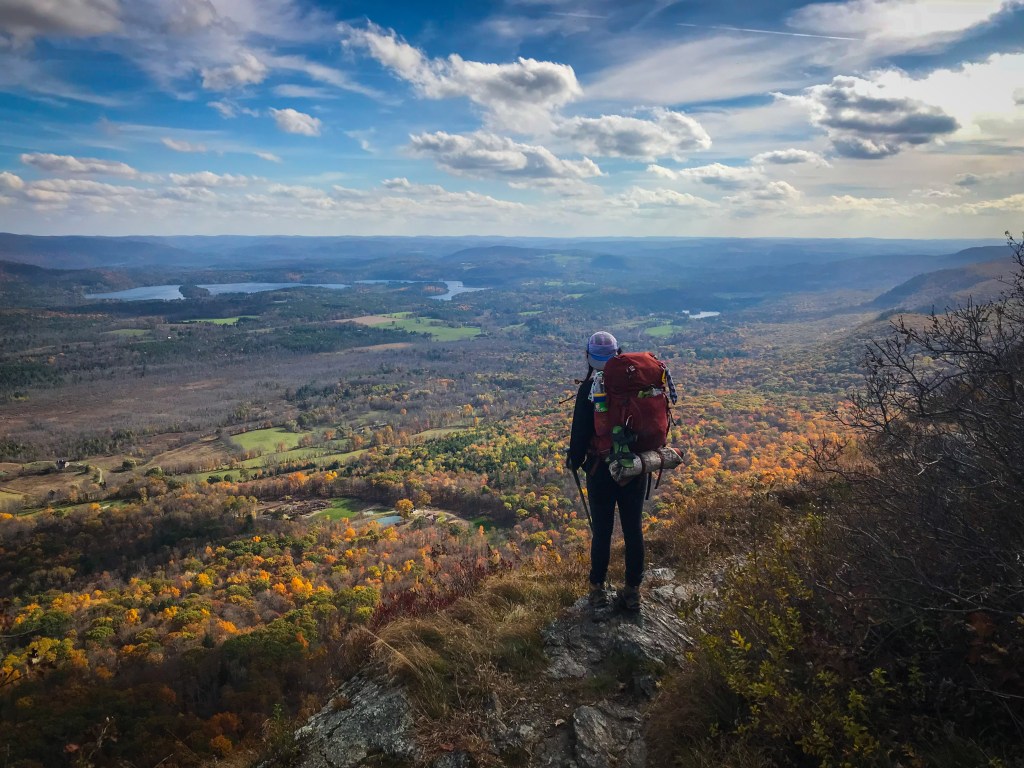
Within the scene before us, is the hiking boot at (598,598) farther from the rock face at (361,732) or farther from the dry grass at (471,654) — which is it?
the rock face at (361,732)

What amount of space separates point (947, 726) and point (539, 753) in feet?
8.95

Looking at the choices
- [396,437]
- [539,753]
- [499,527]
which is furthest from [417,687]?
[396,437]

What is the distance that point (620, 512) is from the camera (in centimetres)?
559

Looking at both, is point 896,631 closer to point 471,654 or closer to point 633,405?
point 633,405

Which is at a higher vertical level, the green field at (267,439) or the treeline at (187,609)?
the treeline at (187,609)

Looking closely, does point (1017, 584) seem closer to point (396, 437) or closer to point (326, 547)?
point (326, 547)

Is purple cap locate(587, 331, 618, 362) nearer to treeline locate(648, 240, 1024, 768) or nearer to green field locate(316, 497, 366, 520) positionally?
treeline locate(648, 240, 1024, 768)

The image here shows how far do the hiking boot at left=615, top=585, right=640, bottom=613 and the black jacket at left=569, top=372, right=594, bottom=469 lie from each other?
4.98 feet

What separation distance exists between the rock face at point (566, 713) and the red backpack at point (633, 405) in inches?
76.3

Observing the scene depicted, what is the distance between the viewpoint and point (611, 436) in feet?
16.9

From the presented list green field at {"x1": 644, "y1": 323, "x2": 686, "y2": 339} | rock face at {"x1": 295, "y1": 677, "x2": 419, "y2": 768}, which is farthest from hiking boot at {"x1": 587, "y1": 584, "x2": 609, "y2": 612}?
green field at {"x1": 644, "y1": 323, "x2": 686, "y2": 339}

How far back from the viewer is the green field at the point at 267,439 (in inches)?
3664

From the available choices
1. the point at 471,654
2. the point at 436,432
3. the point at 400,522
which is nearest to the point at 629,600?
the point at 471,654

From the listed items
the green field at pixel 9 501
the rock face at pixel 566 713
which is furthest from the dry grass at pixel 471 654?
the green field at pixel 9 501
